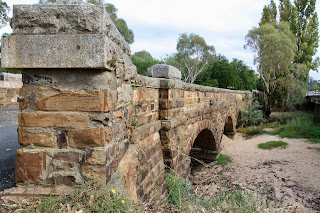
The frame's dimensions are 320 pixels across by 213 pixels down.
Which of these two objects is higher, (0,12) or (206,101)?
(0,12)

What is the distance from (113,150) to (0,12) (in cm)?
1810

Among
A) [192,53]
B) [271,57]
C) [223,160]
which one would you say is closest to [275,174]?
[223,160]

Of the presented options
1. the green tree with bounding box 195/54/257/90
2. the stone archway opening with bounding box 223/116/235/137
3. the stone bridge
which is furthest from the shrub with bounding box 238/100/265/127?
the stone bridge

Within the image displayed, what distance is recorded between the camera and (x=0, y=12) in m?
16.0

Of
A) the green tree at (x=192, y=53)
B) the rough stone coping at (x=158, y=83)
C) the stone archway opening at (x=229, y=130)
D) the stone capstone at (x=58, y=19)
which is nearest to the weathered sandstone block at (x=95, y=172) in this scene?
the stone capstone at (x=58, y=19)

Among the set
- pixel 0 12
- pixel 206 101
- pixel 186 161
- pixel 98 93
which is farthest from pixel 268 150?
pixel 0 12

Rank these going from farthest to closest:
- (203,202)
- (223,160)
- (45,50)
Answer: (223,160) < (203,202) < (45,50)

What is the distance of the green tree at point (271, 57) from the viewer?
715 inches

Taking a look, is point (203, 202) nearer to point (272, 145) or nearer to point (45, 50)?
point (45, 50)

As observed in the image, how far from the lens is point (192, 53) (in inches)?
1382

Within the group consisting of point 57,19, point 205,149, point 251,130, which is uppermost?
point 57,19

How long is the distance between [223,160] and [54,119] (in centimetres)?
904

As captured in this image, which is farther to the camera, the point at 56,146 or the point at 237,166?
the point at 237,166

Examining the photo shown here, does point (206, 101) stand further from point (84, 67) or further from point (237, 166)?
point (84, 67)
